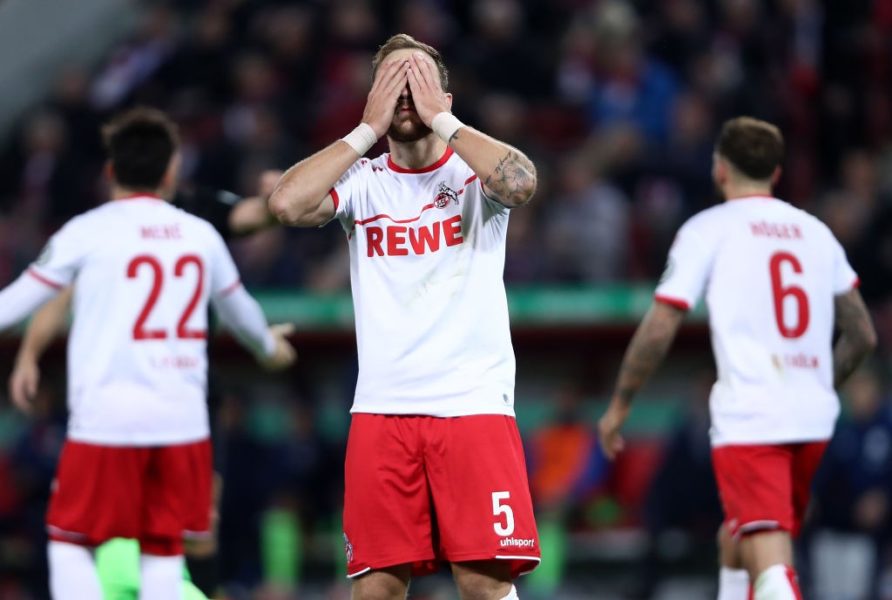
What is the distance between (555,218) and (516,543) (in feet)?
22.7

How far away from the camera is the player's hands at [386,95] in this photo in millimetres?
5590

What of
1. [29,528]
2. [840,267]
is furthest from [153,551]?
[29,528]

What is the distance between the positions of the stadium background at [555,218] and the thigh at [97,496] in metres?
3.59

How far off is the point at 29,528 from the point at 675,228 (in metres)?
5.28

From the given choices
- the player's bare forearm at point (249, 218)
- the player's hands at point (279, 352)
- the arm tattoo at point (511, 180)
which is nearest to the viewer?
the arm tattoo at point (511, 180)

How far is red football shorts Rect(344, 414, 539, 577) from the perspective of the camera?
5.57m

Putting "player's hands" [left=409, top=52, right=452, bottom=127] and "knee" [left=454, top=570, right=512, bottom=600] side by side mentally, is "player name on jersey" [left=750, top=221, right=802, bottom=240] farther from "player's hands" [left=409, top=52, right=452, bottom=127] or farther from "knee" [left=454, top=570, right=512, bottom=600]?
"knee" [left=454, top=570, right=512, bottom=600]

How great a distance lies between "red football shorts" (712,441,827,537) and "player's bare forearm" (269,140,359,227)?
2.13 m

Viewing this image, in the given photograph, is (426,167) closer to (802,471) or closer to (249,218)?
(249,218)

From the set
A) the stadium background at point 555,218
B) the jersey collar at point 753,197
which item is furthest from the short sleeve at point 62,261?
the stadium background at point 555,218

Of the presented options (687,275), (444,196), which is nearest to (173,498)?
(444,196)

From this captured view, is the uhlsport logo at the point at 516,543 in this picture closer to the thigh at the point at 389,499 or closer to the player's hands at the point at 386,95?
the thigh at the point at 389,499

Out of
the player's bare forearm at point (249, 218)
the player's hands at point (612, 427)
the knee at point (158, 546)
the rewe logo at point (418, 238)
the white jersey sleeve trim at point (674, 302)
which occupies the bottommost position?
the knee at point (158, 546)

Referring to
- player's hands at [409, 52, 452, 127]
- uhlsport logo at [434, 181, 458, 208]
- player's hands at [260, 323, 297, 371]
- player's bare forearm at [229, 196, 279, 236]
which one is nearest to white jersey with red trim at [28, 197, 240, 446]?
player's hands at [260, 323, 297, 371]
